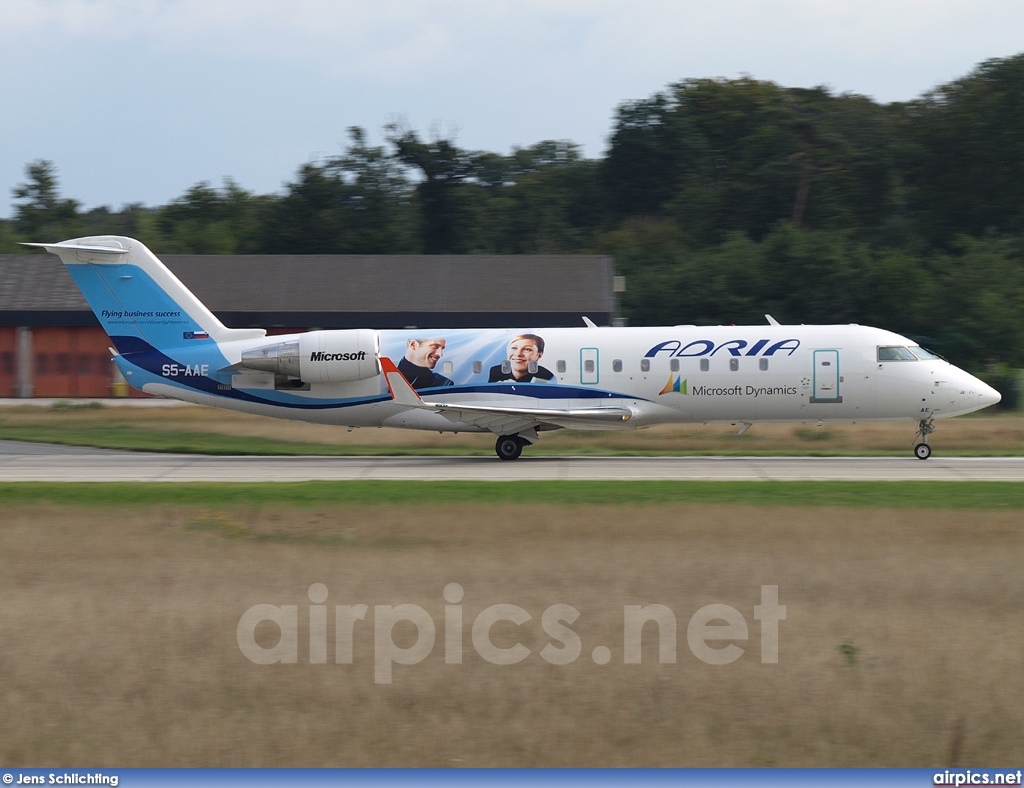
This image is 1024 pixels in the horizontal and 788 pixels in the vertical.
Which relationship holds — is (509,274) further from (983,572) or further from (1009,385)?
(983,572)

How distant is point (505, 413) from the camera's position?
26219 mm

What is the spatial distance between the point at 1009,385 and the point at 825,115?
45.4 m

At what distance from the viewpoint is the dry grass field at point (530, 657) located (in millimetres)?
8344

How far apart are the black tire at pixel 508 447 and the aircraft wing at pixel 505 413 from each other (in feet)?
1.86

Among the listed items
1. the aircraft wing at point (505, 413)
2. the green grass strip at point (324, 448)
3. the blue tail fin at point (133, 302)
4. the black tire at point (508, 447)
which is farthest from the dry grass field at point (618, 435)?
the blue tail fin at point (133, 302)

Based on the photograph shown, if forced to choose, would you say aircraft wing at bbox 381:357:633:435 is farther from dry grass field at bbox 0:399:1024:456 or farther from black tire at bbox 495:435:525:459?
dry grass field at bbox 0:399:1024:456

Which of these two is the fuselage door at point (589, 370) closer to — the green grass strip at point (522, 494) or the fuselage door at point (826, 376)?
the fuselage door at point (826, 376)

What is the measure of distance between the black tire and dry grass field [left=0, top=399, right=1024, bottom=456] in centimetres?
220

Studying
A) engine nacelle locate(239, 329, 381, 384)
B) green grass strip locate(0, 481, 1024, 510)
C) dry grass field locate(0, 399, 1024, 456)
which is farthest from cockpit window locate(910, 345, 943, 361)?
engine nacelle locate(239, 329, 381, 384)

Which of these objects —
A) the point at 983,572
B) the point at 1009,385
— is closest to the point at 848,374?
the point at 983,572

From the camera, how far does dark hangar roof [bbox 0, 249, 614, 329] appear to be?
44.4 metres

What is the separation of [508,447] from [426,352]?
2864 mm

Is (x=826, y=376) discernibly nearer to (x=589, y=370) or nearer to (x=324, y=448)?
(x=589, y=370)

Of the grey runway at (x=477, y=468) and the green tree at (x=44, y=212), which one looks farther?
the green tree at (x=44, y=212)
